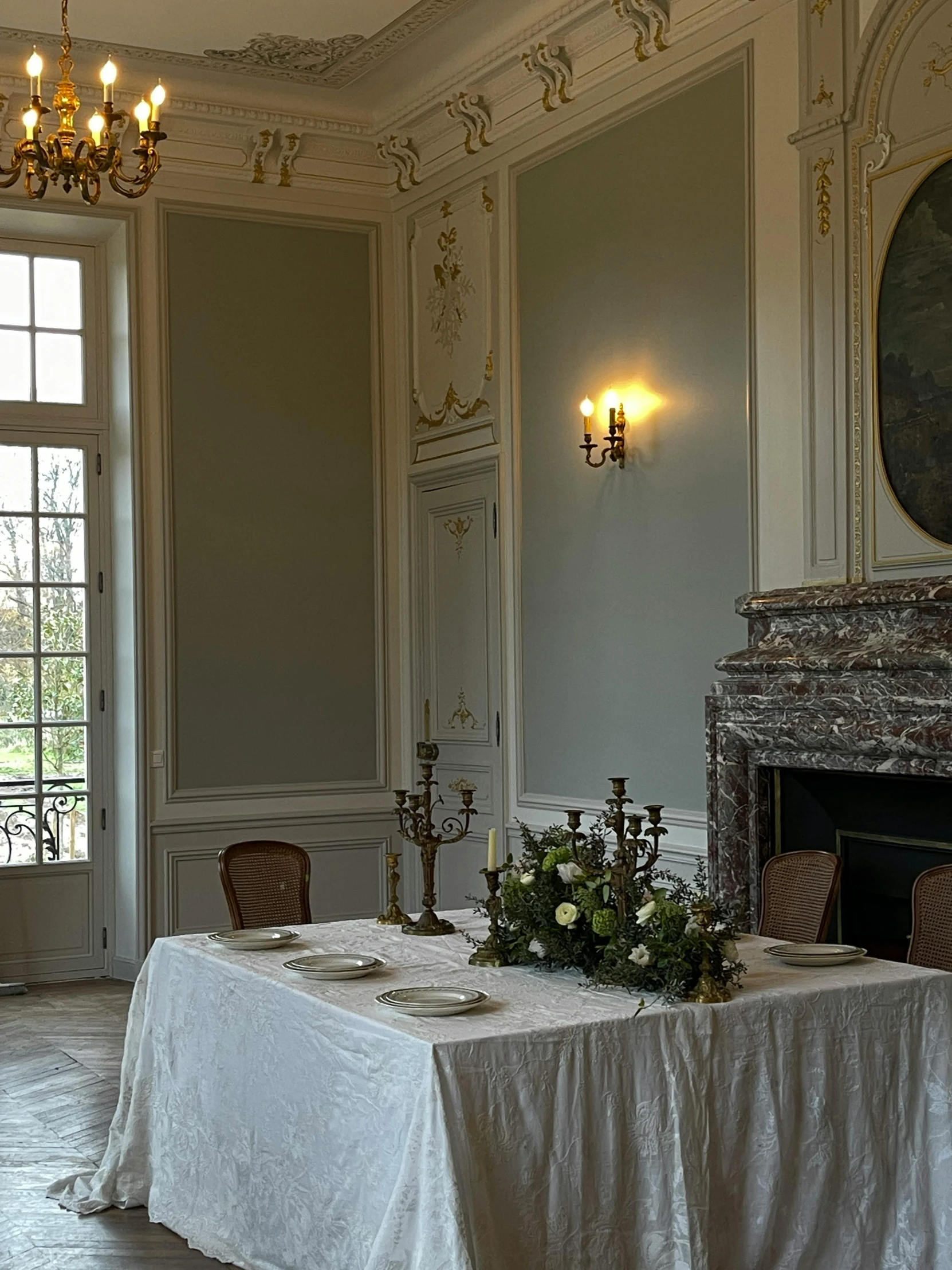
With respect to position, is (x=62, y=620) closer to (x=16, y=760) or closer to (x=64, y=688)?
(x=64, y=688)

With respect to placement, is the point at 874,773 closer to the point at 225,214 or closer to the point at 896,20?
the point at 896,20

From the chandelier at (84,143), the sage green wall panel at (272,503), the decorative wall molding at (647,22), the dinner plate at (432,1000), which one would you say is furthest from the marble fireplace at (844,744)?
the sage green wall panel at (272,503)

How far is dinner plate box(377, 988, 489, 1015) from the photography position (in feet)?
Answer: 10.6

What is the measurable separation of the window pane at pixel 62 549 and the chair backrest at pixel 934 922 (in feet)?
17.2

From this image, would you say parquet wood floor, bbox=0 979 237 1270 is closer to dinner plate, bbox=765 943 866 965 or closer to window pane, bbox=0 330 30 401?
dinner plate, bbox=765 943 866 965

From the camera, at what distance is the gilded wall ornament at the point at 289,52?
23.4 feet

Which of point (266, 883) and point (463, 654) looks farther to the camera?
point (463, 654)

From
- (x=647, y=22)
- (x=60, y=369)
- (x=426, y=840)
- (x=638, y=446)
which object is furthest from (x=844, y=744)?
(x=60, y=369)

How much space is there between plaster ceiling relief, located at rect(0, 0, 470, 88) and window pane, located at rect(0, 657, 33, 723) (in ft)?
10.0

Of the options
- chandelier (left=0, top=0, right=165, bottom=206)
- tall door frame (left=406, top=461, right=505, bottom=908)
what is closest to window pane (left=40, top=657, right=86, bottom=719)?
tall door frame (left=406, top=461, right=505, bottom=908)

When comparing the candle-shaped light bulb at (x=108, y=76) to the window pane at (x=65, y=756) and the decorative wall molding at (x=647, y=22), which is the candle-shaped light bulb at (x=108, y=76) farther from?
the window pane at (x=65, y=756)

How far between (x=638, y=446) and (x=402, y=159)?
2.67 m

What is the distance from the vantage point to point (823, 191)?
540 cm

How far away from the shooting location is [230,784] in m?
7.81
